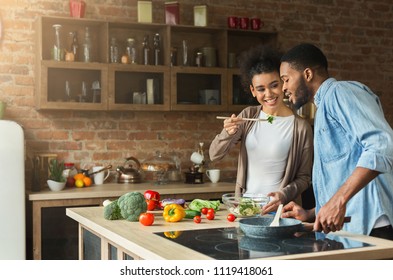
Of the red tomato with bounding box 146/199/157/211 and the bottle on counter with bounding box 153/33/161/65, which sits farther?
the bottle on counter with bounding box 153/33/161/65

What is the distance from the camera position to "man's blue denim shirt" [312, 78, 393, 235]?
208 centimetres

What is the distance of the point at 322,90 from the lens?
8.00 feet

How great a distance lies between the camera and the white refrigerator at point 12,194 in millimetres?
4012

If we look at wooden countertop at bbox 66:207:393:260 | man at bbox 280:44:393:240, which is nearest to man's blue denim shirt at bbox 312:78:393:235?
man at bbox 280:44:393:240

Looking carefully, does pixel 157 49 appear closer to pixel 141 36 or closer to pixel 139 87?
pixel 141 36

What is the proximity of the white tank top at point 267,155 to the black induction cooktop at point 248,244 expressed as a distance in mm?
957

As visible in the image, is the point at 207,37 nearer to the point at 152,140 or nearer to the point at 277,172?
the point at 152,140

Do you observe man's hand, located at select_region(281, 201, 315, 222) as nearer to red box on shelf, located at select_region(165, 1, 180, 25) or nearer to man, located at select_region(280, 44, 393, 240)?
man, located at select_region(280, 44, 393, 240)

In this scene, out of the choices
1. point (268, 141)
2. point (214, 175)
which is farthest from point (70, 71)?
point (268, 141)

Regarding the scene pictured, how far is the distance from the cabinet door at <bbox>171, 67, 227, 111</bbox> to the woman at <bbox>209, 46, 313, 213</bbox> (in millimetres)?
1508

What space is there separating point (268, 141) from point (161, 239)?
1.29 m
